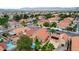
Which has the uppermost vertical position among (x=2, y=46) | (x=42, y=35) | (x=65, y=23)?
(x=65, y=23)

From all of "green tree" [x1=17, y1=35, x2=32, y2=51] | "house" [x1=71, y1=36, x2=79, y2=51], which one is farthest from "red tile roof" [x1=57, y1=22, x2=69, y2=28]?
"green tree" [x1=17, y1=35, x2=32, y2=51]

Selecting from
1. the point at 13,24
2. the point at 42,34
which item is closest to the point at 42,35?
the point at 42,34

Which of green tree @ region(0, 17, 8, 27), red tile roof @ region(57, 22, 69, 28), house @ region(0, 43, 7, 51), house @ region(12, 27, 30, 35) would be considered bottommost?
house @ region(0, 43, 7, 51)

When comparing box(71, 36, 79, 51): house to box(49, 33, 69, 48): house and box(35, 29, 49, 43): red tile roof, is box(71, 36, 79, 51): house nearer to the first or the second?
box(49, 33, 69, 48): house

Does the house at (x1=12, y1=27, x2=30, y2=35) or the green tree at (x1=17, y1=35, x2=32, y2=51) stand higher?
the house at (x1=12, y1=27, x2=30, y2=35)

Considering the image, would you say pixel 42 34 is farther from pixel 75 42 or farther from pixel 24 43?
pixel 75 42

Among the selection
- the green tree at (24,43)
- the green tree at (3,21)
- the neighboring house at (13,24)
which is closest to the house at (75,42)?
the green tree at (24,43)
